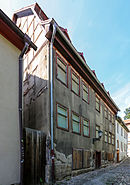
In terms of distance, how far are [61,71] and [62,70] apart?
0.49 ft

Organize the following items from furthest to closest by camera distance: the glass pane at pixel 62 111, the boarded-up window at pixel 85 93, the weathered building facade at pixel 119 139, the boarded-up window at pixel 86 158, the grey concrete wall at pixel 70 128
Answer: the weathered building facade at pixel 119 139 → the boarded-up window at pixel 85 93 → the boarded-up window at pixel 86 158 → the glass pane at pixel 62 111 → the grey concrete wall at pixel 70 128

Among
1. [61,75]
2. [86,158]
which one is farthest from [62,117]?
[86,158]

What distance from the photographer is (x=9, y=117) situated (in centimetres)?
627

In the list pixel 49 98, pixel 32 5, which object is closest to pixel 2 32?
pixel 49 98

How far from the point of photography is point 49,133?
8.04 meters

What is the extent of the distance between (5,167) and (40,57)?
561cm

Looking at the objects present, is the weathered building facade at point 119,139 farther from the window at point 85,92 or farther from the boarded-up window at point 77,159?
the boarded-up window at point 77,159

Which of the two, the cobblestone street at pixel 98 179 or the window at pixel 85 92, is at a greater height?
the window at pixel 85 92

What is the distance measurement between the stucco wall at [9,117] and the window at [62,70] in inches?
119

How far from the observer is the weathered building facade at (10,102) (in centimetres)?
593

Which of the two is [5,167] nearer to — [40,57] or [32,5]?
[40,57]

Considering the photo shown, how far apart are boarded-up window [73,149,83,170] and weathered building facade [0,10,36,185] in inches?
167

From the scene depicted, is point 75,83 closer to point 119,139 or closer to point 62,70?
point 62,70

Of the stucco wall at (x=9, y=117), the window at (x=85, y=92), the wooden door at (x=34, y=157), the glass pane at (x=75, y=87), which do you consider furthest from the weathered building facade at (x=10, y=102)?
the window at (x=85, y=92)
